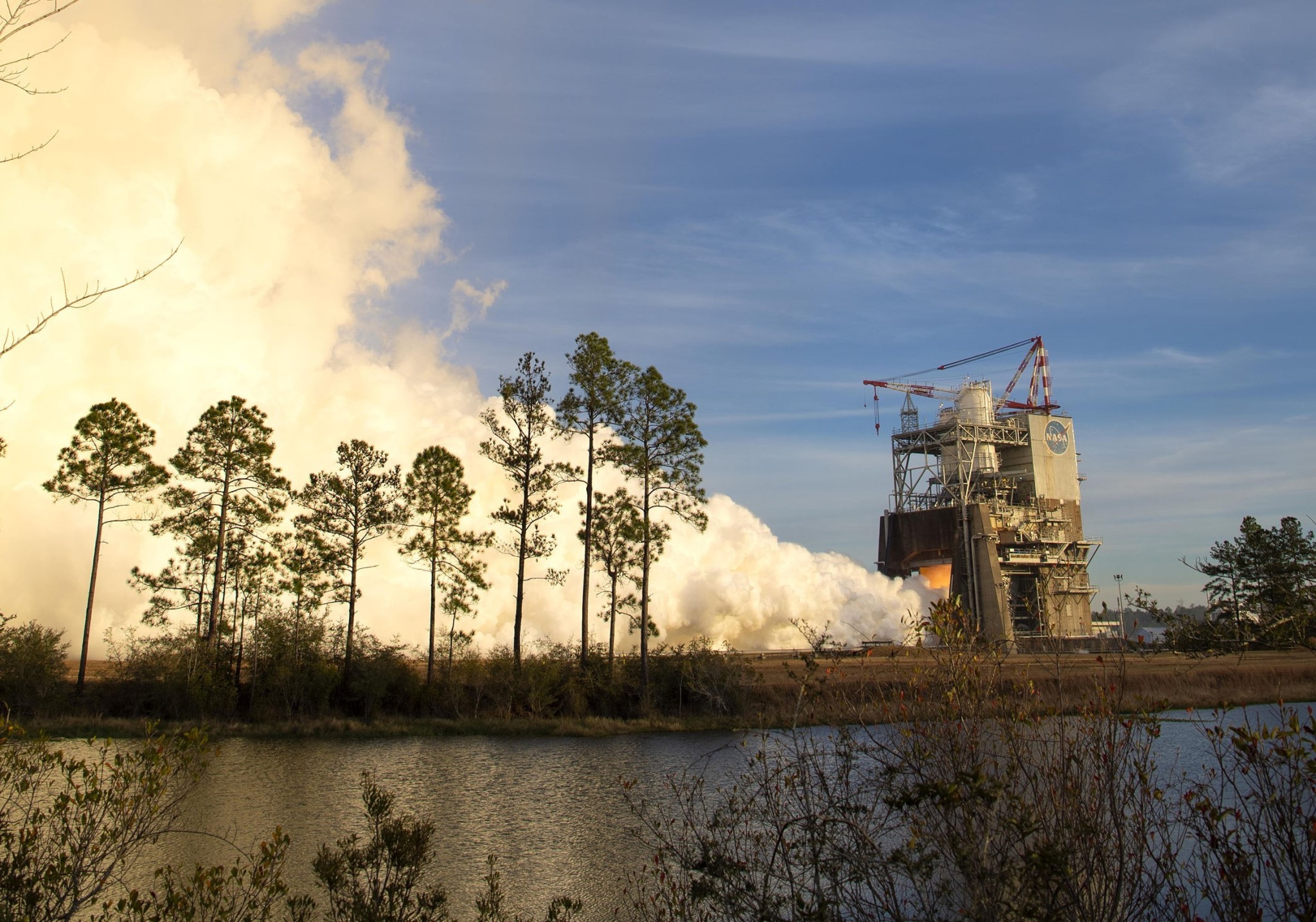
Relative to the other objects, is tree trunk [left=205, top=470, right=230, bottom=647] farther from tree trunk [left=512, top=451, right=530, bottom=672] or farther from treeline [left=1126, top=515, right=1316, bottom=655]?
treeline [left=1126, top=515, right=1316, bottom=655]

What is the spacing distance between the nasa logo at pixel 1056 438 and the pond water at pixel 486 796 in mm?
61425

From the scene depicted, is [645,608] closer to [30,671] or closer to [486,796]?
[486,796]

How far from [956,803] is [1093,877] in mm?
2490

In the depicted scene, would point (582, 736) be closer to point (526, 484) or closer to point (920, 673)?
point (526, 484)

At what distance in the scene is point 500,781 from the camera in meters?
30.1

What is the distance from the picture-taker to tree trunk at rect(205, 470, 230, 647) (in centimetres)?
4438

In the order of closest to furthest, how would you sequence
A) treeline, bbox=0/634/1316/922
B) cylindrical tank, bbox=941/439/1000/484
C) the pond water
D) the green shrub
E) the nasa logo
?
1. treeline, bbox=0/634/1316/922
2. the pond water
3. the green shrub
4. cylindrical tank, bbox=941/439/1000/484
5. the nasa logo

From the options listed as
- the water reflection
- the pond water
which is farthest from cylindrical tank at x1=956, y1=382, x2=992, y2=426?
the water reflection

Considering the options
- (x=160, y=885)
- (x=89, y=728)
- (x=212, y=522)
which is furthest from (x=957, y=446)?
(x=160, y=885)

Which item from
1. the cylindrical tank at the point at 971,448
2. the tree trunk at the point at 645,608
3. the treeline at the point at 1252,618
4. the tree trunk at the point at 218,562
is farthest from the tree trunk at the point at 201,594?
the cylindrical tank at the point at 971,448

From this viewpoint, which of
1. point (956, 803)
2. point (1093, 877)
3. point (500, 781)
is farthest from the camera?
point (500, 781)

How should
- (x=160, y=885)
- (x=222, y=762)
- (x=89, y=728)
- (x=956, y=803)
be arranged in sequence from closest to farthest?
1. (x=956, y=803)
2. (x=160, y=885)
3. (x=222, y=762)
4. (x=89, y=728)

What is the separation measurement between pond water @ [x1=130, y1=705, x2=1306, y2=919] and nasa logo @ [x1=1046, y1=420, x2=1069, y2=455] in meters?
61.4

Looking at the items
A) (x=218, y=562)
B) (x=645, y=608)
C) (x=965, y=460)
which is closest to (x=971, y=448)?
(x=965, y=460)
